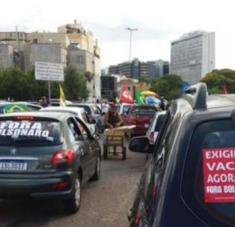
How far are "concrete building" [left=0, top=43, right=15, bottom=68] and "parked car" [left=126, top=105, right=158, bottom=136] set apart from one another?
102298 mm

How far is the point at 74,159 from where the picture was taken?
25.0ft

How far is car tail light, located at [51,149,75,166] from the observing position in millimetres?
7219

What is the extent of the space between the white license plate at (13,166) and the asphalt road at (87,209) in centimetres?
73

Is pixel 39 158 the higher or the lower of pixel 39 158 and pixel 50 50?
the lower

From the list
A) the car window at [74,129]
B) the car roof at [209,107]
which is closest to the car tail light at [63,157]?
the car window at [74,129]

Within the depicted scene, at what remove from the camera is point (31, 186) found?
7.04m

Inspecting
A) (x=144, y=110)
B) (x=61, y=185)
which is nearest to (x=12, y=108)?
(x=144, y=110)

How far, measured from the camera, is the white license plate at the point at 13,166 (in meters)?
7.13

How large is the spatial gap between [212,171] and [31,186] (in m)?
4.96

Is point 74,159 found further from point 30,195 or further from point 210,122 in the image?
point 210,122

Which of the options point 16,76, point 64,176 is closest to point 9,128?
point 64,176

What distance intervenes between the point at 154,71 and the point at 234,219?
635ft

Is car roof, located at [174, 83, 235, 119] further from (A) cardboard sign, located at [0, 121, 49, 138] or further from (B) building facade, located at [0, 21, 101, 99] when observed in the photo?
(B) building facade, located at [0, 21, 101, 99]

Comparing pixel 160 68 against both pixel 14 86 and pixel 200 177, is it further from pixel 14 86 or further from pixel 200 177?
pixel 200 177
